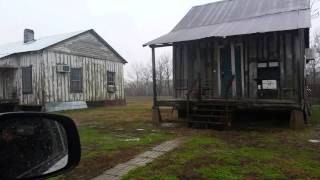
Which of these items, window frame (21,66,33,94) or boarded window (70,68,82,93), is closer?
window frame (21,66,33,94)

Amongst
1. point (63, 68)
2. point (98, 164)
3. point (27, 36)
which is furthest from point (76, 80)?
point (98, 164)

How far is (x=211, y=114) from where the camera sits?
11.6 m

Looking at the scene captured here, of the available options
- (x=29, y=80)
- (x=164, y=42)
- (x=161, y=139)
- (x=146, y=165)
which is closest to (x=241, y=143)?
(x=161, y=139)

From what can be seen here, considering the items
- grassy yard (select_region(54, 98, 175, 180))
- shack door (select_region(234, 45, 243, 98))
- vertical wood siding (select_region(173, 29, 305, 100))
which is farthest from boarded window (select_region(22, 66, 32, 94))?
shack door (select_region(234, 45, 243, 98))

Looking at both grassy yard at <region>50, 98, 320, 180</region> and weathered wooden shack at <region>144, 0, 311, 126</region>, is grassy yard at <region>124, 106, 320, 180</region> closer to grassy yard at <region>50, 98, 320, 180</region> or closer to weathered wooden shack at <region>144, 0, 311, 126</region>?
grassy yard at <region>50, 98, 320, 180</region>

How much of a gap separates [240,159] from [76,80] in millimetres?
15931

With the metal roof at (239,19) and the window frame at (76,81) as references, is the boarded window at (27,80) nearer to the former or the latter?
the window frame at (76,81)

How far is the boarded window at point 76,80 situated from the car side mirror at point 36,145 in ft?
62.3

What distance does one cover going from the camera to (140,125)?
12266mm

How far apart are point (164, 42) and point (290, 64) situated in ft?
14.1

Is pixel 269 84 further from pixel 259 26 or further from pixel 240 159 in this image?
pixel 240 159

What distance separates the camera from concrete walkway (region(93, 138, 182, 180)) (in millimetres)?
5703

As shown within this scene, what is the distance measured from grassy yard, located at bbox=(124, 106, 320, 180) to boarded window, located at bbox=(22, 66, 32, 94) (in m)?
13.1

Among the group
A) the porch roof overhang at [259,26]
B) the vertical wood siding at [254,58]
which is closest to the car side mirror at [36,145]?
the porch roof overhang at [259,26]
